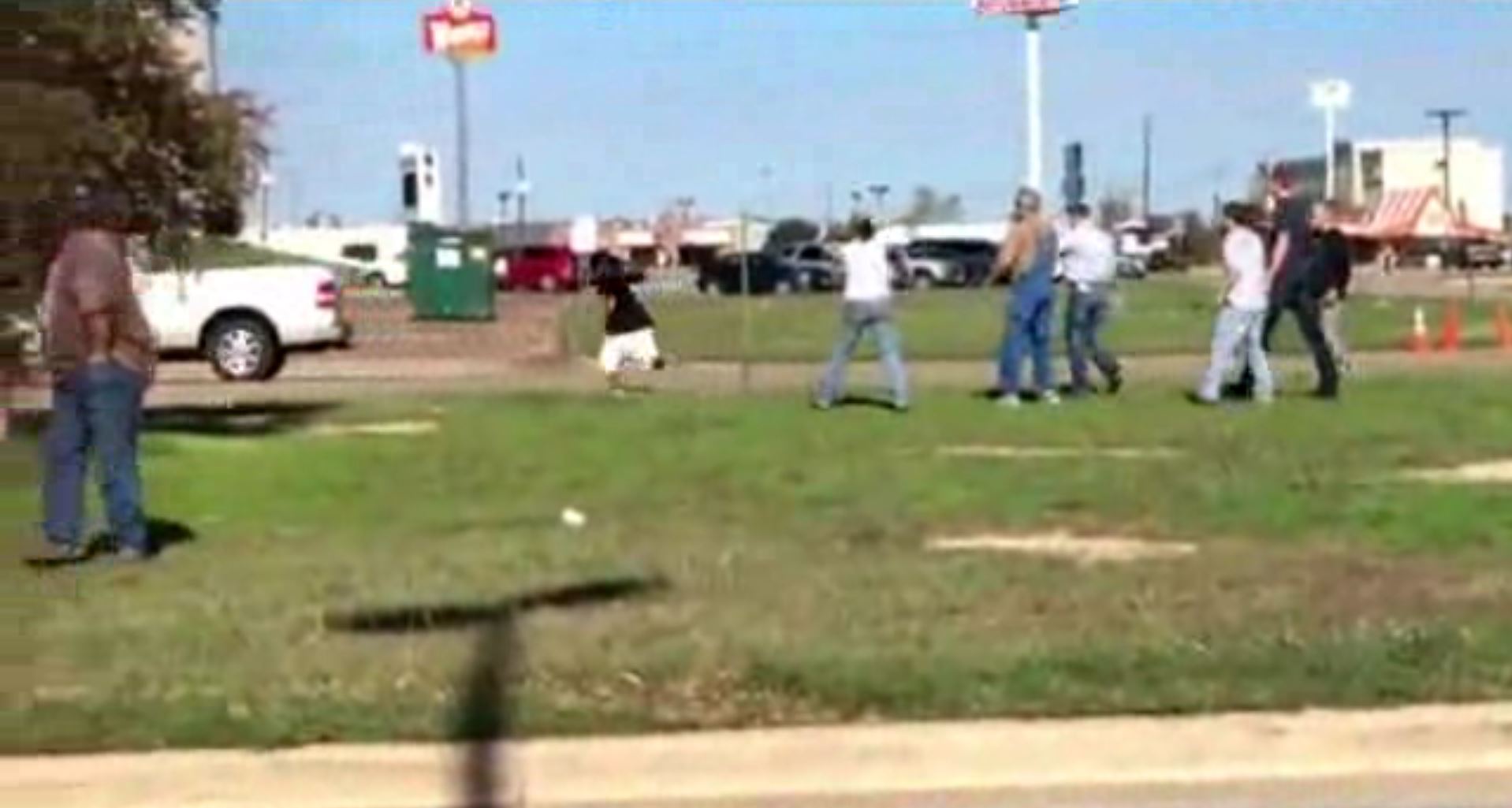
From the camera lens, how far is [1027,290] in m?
18.7

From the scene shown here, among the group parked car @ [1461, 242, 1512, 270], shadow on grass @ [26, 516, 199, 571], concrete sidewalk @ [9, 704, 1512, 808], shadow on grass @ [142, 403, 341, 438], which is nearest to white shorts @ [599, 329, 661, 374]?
shadow on grass @ [142, 403, 341, 438]

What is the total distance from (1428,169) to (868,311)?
118 meters

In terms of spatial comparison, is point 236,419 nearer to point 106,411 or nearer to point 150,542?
point 150,542

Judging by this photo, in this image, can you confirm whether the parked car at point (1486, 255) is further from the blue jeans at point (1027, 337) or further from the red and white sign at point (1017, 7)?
the blue jeans at point (1027, 337)

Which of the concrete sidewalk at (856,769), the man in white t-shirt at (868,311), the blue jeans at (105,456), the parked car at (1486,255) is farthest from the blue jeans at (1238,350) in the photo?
the parked car at (1486,255)

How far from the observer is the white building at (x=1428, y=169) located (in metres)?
130

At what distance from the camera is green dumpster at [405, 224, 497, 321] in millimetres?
43906

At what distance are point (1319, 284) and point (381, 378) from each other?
11.0 m

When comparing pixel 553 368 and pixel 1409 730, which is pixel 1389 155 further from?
pixel 1409 730

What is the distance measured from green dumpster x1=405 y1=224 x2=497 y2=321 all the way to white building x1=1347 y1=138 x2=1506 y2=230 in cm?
9188

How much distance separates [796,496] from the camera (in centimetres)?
1287

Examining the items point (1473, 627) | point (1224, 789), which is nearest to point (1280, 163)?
point (1473, 627)

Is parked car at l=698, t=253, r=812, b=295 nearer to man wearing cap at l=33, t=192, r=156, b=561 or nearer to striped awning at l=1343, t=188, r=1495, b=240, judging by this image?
striped awning at l=1343, t=188, r=1495, b=240

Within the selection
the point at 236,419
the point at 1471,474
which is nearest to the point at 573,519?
the point at 1471,474
